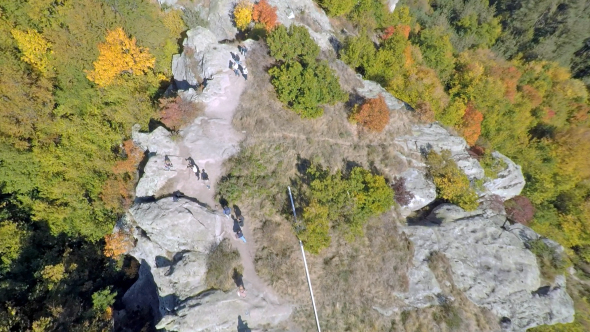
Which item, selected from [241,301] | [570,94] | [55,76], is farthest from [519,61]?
[55,76]

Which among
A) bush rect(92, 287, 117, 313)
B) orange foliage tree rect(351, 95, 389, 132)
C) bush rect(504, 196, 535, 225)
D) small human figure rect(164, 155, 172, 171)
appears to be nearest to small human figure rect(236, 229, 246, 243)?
small human figure rect(164, 155, 172, 171)

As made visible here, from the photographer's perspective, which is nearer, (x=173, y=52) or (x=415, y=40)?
(x=173, y=52)

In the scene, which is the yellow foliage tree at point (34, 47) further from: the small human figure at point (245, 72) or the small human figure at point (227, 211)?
the small human figure at point (227, 211)

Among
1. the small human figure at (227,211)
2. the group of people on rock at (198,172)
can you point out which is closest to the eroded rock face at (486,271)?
the small human figure at (227,211)

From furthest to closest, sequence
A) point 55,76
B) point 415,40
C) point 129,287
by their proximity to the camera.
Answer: point 415,40
point 129,287
point 55,76

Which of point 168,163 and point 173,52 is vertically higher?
point 173,52

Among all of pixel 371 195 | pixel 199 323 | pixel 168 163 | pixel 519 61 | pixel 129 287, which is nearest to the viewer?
pixel 199 323

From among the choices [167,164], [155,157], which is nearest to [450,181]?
[167,164]

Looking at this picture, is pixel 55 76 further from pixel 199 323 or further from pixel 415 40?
pixel 415 40
